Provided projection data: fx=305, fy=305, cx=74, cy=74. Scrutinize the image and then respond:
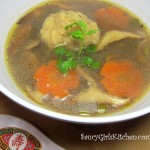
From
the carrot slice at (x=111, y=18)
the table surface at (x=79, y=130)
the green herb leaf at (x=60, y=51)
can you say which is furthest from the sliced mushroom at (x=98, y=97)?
the carrot slice at (x=111, y=18)

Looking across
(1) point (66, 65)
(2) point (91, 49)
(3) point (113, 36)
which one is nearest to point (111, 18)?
(3) point (113, 36)

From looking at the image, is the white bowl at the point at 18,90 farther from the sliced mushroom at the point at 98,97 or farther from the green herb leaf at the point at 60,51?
the green herb leaf at the point at 60,51

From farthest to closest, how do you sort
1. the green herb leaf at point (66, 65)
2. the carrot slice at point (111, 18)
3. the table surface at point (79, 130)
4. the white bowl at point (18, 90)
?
1. the carrot slice at point (111, 18)
2. the green herb leaf at point (66, 65)
3. the table surface at point (79, 130)
4. the white bowl at point (18, 90)

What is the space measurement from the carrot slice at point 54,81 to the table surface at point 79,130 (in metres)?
0.15

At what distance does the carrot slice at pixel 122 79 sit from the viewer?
1.74 meters

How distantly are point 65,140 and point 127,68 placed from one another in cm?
58

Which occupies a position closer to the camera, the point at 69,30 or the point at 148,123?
the point at 148,123

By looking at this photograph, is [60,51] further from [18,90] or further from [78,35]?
[18,90]

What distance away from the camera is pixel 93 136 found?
166 centimetres

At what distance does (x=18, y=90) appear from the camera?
1664 mm

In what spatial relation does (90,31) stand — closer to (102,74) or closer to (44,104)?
(102,74)

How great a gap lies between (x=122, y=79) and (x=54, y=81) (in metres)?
0.40

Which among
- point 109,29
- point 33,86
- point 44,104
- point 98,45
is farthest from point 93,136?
point 109,29

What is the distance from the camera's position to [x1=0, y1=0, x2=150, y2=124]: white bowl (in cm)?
135
